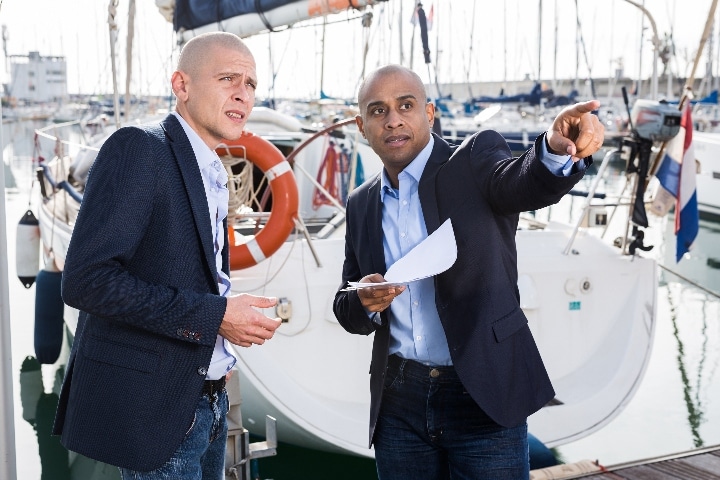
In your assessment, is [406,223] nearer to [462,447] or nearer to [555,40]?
[462,447]

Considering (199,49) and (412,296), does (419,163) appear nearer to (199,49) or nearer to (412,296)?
(412,296)

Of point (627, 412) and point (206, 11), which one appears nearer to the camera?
point (206, 11)

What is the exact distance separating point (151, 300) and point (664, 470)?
113 inches

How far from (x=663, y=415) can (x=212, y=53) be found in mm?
5982

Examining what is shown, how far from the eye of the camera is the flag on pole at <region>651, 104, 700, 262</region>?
498cm

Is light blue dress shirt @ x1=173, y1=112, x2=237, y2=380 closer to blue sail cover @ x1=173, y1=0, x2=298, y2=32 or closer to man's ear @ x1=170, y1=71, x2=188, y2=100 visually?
man's ear @ x1=170, y1=71, x2=188, y2=100

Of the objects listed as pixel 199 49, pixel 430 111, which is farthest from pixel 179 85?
pixel 430 111

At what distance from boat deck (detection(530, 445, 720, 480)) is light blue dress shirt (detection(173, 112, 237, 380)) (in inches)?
84.2

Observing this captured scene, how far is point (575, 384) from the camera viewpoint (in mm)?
5309

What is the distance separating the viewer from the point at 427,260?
74.5 inches

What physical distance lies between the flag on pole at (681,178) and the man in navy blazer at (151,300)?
157 inches

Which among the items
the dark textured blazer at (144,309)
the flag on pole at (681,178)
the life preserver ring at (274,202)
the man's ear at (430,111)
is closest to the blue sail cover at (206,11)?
the life preserver ring at (274,202)

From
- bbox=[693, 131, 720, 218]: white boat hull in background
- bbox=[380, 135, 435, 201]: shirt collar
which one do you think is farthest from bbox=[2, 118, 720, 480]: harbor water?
bbox=[693, 131, 720, 218]: white boat hull in background

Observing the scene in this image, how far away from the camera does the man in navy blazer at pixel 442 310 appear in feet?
6.75
